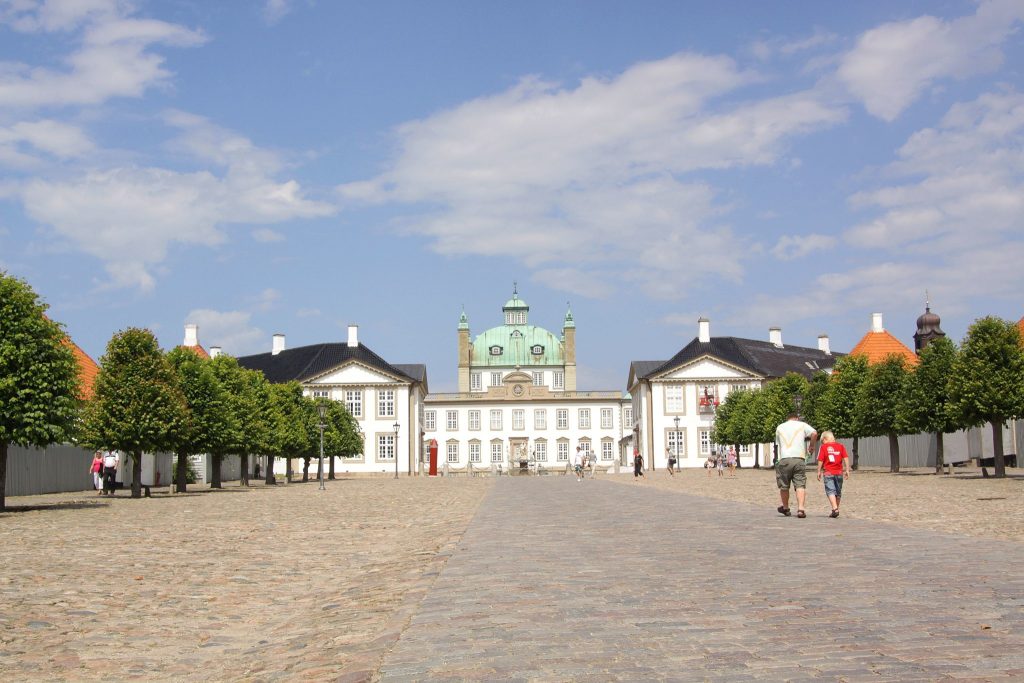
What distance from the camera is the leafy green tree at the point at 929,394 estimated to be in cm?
4694

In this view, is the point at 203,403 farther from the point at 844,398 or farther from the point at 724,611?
the point at 844,398

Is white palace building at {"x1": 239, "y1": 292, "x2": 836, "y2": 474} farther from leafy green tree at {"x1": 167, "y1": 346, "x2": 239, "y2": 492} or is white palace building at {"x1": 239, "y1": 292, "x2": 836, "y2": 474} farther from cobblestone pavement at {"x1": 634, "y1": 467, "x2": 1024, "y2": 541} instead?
cobblestone pavement at {"x1": 634, "y1": 467, "x2": 1024, "y2": 541}

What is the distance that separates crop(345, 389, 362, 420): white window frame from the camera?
352 ft

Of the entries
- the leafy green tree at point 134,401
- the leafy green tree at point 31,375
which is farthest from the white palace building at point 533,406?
the leafy green tree at point 31,375

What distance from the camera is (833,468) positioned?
64.6 feet

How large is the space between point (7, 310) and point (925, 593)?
25083 millimetres

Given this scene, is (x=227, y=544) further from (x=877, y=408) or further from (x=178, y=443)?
(x=877, y=408)

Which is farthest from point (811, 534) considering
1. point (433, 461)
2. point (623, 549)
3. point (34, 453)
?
point (433, 461)

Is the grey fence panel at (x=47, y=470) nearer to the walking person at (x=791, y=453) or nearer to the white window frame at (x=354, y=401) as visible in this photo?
the walking person at (x=791, y=453)

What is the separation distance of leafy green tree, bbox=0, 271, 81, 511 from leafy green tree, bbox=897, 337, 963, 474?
34571mm

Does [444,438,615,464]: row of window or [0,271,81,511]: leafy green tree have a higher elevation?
[0,271,81,511]: leafy green tree

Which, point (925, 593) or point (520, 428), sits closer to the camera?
point (925, 593)

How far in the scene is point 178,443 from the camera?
36.6 m

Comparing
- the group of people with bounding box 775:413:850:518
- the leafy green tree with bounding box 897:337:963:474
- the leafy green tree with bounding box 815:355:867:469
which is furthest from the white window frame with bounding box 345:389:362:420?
the group of people with bounding box 775:413:850:518
